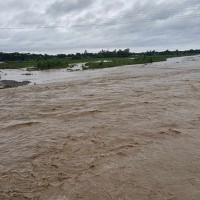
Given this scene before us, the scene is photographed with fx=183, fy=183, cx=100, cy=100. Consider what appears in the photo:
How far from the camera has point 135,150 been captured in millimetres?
3973

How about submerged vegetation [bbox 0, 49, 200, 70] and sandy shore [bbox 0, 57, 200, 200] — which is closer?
sandy shore [bbox 0, 57, 200, 200]

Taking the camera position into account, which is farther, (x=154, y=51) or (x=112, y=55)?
(x=154, y=51)

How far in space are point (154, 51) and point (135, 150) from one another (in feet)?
437

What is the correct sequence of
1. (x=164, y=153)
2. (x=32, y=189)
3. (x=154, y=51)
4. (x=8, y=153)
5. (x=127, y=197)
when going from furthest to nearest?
(x=154, y=51) < (x=8, y=153) < (x=164, y=153) < (x=32, y=189) < (x=127, y=197)

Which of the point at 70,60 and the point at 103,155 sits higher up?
the point at 70,60

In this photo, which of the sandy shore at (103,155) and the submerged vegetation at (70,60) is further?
the submerged vegetation at (70,60)

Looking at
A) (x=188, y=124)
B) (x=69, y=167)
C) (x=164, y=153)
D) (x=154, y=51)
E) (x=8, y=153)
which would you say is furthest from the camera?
(x=154, y=51)

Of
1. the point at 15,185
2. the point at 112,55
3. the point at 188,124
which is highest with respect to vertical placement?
the point at 112,55

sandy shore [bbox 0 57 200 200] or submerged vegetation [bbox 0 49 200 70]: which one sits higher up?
submerged vegetation [bbox 0 49 200 70]

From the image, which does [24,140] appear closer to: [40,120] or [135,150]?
[40,120]

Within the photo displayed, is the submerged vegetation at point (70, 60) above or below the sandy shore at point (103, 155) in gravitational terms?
above

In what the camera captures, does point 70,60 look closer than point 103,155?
No

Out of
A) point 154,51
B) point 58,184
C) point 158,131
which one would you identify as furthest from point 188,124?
point 154,51

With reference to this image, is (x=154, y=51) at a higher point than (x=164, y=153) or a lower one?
higher
